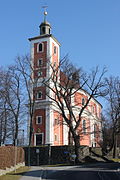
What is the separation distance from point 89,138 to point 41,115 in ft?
74.4

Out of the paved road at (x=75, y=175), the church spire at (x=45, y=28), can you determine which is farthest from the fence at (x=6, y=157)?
the church spire at (x=45, y=28)

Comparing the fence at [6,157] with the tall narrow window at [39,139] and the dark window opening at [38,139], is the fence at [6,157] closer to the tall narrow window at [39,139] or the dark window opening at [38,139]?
the tall narrow window at [39,139]

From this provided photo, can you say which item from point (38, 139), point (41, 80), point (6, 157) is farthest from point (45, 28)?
point (6, 157)

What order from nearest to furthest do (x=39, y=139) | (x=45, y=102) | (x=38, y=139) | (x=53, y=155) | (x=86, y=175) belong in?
(x=86, y=175), (x=53, y=155), (x=39, y=139), (x=38, y=139), (x=45, y=102)

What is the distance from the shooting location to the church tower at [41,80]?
5672 cm

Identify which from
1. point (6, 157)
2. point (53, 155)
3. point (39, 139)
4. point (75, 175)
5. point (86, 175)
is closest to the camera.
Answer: point (86, 175)

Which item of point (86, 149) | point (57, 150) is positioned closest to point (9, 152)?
point (57, 150)

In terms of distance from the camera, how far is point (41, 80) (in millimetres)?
58156

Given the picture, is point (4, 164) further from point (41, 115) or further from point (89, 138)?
point (89, 138)

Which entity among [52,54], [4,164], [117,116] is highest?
[52,54]

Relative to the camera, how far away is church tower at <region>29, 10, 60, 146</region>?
56.7 metres

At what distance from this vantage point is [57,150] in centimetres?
4462

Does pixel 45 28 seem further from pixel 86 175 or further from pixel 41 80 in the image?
pixel 86 175

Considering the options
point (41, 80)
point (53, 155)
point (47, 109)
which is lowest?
point (53, 155)
